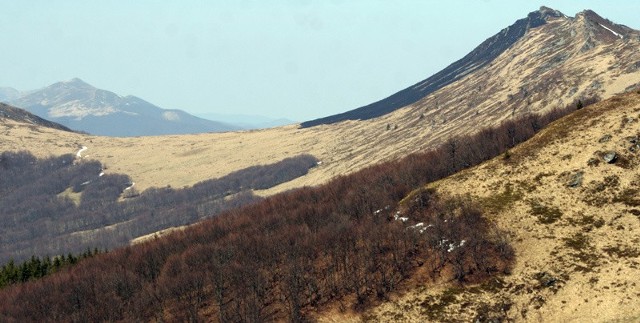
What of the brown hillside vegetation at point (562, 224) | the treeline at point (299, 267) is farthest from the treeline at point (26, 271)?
the brown hillside vegetation at point (562, 224)

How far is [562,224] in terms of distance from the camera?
96938mm

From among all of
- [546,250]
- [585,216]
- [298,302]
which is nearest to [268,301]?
[298,302]

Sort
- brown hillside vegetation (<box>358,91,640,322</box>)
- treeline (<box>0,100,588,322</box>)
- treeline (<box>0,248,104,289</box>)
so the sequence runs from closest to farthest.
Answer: brown hillside vegetation (<box>358,91,640,322</box>)
treeline (<box>0,100,588,322</box>)
treeline (<box>0,248,104,289</box>)

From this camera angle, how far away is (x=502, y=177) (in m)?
116

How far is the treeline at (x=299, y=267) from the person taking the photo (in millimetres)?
95438

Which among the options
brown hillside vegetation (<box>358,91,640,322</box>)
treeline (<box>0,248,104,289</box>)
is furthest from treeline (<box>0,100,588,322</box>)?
treeline (<box>0,248,104,289</box>)

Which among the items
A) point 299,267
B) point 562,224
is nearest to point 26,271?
point 299,267

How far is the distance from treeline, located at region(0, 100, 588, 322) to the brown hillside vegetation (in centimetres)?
497

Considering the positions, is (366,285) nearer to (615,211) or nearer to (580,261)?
(580,261)

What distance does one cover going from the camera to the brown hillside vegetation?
3125 inches

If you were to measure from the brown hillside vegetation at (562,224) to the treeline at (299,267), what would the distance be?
497 centimetres

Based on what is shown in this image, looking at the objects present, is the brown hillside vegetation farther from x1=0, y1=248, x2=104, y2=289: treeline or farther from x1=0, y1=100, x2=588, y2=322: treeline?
x1=0, y1=248, x2=104, y2=289: treeline

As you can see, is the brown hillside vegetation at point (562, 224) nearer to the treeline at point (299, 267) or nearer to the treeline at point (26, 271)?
the treeline at point (299, 267)

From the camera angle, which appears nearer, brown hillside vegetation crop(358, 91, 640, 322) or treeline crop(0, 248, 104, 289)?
brown hillside vegetation crop(358, 91, 640, 322)
